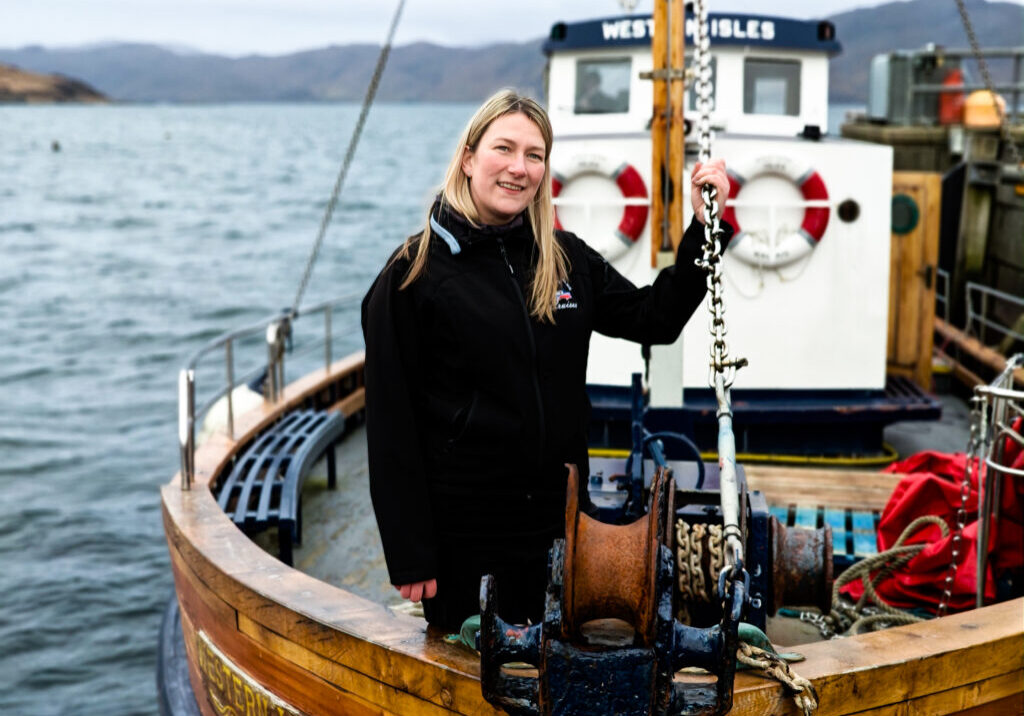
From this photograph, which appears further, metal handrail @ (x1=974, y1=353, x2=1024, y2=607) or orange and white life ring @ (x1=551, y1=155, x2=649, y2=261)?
orange and white life ring @ (x1=551, y1=155, x2=649, y2=261)

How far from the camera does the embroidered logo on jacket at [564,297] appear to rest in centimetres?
317

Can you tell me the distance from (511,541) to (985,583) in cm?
235

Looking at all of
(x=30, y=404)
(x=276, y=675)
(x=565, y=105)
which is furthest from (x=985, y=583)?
(x=30, y=404)

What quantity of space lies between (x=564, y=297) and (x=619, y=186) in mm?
4057

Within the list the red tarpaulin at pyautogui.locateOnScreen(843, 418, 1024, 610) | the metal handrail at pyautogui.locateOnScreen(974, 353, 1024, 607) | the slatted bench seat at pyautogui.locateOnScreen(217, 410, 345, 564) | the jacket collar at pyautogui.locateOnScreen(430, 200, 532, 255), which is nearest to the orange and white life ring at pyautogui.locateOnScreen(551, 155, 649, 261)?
the slatted bench seat at pyautogui.locateOnScreen(217, 410, 345, 564)

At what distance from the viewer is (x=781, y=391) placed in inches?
296

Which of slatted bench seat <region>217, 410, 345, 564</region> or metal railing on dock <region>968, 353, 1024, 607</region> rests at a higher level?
metal railing on dock <region>968, 353, 1024, 607</region>

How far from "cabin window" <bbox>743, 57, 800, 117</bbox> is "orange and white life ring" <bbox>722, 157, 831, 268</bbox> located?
1.64 metres

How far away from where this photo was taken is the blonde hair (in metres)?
3.10

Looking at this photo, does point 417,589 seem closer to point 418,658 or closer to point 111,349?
point 418,658

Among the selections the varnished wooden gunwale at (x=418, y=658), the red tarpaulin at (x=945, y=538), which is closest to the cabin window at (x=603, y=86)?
the red tarpaulin at (x=945, y=538)

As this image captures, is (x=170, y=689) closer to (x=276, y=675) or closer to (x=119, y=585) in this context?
(x=276, y=675)

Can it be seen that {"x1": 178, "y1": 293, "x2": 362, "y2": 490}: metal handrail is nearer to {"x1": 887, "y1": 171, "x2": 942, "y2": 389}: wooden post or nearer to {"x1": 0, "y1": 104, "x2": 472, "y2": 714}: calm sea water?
{"x1": 0, "y1": 104, "x2": 472, "y2": 714}: calm sea water

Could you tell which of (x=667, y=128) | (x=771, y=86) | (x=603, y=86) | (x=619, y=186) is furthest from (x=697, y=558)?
(x=771, y=86)
